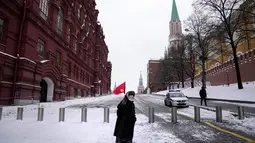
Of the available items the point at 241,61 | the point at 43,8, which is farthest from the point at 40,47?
the point at 241,61

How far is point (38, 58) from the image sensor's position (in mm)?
19094

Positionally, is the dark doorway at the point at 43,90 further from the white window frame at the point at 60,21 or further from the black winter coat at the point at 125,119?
the black winter coat at the point at 125,119

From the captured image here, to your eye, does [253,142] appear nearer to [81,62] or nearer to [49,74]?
[49,74]

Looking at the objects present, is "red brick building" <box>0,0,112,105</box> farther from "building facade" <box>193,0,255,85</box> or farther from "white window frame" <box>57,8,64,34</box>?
"building facade" <box>193,0,255,85</box>

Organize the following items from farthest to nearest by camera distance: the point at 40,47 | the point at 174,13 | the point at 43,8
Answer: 1. the point at 174,13
2. the point at 43,8
3. the point at 40,47

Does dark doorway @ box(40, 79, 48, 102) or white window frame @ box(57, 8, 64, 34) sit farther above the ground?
white window frame @ box(57, 8, 64, 34)

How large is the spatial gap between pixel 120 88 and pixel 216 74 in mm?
66377

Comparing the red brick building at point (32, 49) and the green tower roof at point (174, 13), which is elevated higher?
the green tower roof at point (174, 13)

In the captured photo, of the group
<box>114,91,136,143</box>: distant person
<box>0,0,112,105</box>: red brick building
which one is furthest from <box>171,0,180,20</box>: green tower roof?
<box>114,91,136,143</box>: distant person

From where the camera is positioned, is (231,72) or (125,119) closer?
(125,119)

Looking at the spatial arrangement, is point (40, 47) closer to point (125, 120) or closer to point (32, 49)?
point (32, 49)

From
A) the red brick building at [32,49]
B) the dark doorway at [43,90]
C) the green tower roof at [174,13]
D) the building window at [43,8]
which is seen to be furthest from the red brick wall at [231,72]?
the green tower roof at [174,13]

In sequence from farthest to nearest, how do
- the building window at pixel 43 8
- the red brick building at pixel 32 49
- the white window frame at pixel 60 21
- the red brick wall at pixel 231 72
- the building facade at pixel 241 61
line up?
the red brick wall at pixel 231 72 → the building facade at pixel 241 61 → the white window frame at pixel 60 21 → the building window at pixel 43 8 → the red brick building at pixel 32 49

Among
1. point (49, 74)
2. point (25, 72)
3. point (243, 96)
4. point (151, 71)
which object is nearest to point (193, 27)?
point (243, 96)
